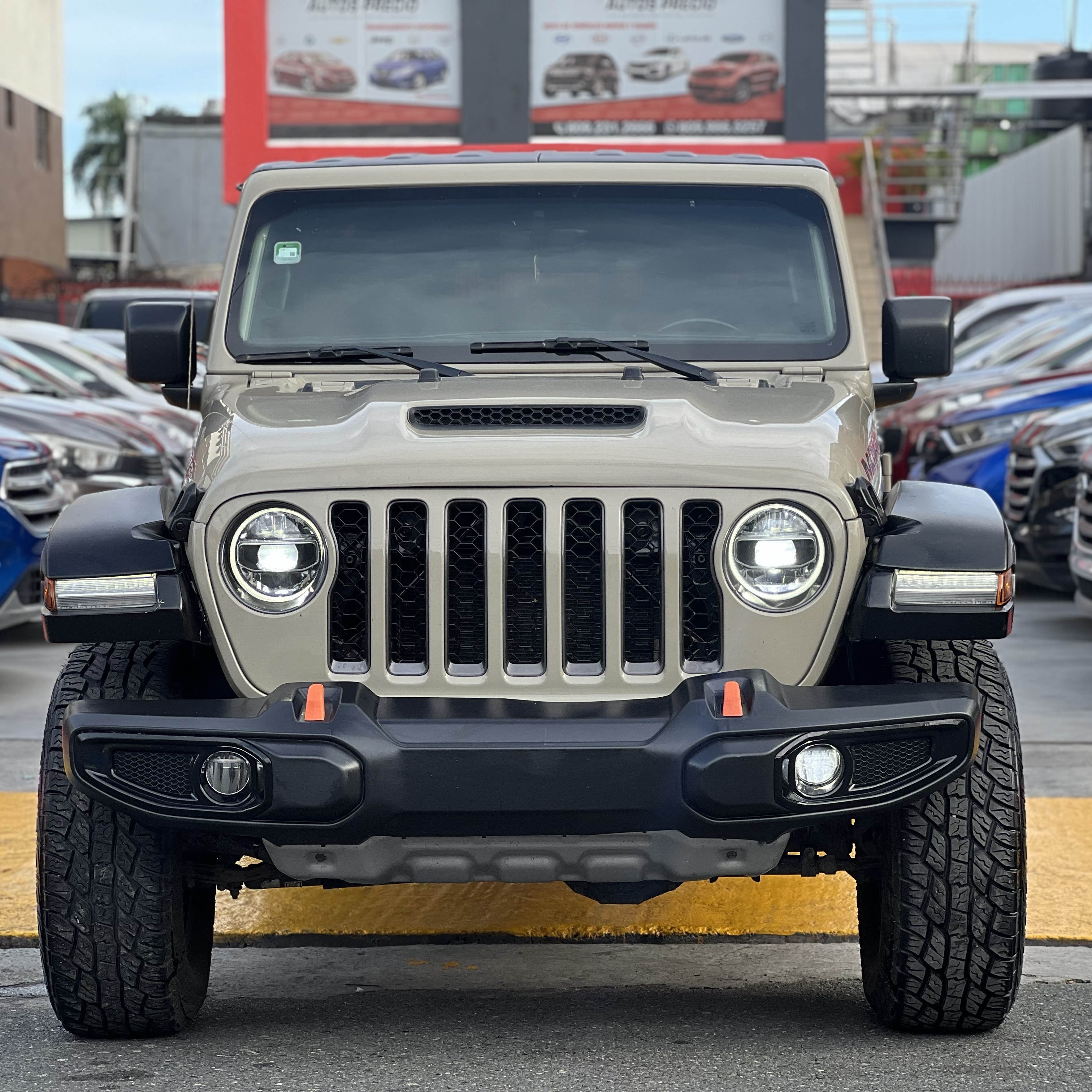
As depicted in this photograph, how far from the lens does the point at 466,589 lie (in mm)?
3920

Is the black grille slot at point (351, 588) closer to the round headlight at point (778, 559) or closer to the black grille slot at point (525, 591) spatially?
the black grille slot at point (525, 591)

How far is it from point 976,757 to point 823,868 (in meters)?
0.44

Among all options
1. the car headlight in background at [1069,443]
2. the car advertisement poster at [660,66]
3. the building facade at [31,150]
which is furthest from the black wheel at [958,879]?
the building facade at [31,150]

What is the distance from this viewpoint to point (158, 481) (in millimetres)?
12688

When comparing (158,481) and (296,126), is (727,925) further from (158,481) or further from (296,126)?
(296,126)

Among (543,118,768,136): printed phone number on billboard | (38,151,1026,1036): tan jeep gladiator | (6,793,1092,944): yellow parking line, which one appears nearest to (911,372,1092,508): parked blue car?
(6,793,1092,944): yellow parking line

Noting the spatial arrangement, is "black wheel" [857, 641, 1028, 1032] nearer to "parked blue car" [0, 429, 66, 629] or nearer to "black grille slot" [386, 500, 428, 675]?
"black grille slot" [386, 500, 428, 675]

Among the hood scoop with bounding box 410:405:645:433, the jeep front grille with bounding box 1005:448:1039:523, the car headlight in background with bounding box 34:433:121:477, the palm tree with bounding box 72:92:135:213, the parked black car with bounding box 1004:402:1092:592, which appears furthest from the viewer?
the palm tree with bounding box 72:92:135:213

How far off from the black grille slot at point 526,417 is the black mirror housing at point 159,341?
1292 millimetres

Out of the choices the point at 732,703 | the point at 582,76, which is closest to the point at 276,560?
the point at 732,703

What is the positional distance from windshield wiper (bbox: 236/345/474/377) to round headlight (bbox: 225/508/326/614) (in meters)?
0.97

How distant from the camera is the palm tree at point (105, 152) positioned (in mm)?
76250

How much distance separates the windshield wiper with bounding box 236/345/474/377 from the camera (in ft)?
15.9

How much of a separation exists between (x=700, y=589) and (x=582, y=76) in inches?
1041
